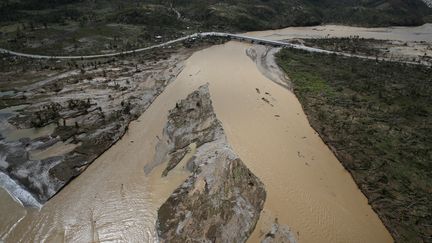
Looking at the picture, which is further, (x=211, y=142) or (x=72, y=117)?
(x=72, y=117)

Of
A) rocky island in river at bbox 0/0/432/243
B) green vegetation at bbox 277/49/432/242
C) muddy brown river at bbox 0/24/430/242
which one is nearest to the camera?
muddy brown river at bbox 0/24/430/242

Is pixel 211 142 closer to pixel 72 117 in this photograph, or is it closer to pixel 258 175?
pixel 258 175

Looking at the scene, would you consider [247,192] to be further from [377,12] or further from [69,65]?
[377,12]

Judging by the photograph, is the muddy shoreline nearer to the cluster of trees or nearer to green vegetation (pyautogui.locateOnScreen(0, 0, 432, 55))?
green vegetation (pyautogui.locateOnScreen(0, 0, 432, 55))

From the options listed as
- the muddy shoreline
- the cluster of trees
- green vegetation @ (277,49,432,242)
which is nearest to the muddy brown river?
green vegetation @ (277,49,432,242)

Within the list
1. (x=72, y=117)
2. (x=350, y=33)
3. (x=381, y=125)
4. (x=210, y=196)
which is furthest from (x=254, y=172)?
(x=350, y=33)

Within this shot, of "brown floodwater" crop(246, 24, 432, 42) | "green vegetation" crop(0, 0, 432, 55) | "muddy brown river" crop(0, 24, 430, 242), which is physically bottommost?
"muddy brown river" crop(0, 24, 430, 242)
